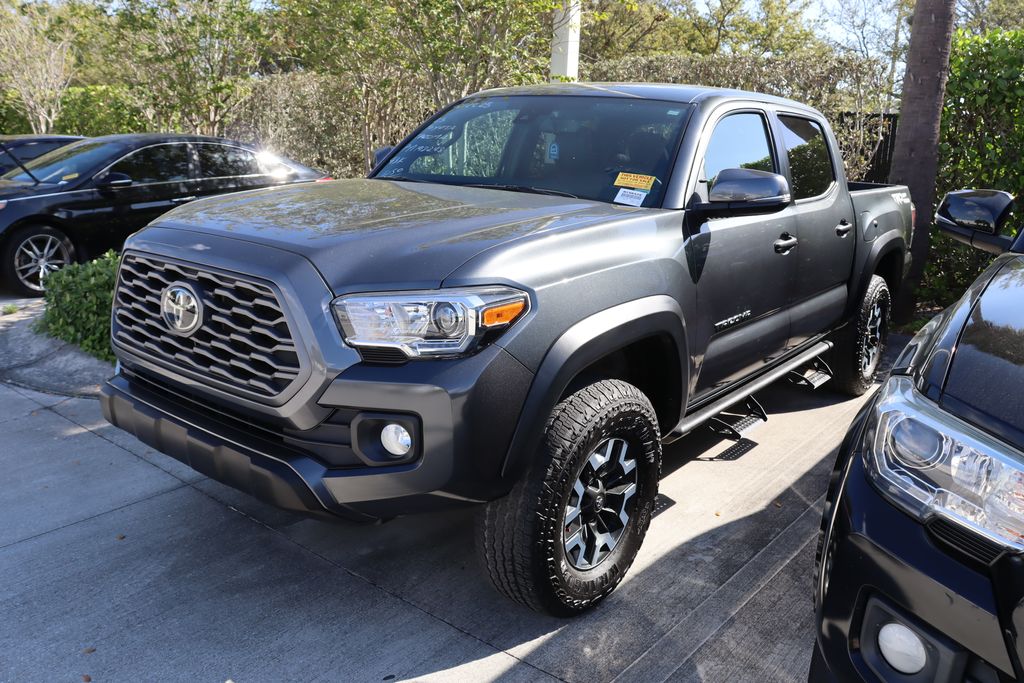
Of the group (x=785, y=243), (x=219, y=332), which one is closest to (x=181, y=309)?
(x=219, y=332)

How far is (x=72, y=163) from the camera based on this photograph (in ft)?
26.7

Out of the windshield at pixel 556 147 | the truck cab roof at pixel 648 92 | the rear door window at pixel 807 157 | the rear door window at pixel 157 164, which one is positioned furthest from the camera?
the rear door window at pixel 157 164

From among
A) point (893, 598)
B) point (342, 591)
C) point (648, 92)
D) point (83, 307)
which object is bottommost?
point (342, 591)

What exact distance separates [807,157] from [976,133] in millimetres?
3461

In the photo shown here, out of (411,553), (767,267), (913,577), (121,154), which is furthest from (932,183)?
(121,154)

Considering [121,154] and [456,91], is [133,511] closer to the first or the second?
[121,154]

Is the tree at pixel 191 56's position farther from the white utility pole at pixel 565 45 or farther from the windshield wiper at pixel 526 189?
the windshield wiper at pixel 526 189

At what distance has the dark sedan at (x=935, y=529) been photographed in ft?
5.69

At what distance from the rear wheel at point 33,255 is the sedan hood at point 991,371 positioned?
7.48 meters

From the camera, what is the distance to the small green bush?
5809mm

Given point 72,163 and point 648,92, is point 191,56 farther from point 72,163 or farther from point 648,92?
point 648,92

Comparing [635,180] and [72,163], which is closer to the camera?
[635,180]

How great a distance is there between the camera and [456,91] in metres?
8.76

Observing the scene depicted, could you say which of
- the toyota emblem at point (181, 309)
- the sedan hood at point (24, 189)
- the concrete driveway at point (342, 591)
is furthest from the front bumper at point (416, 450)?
the sedan hood at point (24, 189)
